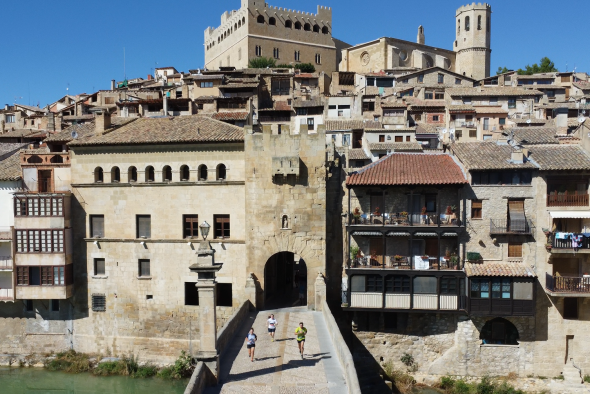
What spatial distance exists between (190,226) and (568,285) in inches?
776

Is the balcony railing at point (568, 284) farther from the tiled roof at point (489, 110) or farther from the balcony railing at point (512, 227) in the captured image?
the tiled roof at point (489, 110)

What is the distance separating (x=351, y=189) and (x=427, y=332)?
846cm

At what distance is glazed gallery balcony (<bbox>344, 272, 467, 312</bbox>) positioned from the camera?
2798 cm

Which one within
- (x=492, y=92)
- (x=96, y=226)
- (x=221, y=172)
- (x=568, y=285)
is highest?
(x=492, y=92)

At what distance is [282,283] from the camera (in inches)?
1377

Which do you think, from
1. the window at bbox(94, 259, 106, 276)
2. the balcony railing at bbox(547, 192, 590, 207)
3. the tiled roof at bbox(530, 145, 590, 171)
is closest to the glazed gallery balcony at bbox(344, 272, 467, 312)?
the balcony railing at bbox(547, 192, 590, 207)

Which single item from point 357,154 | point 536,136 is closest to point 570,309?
point 536,136

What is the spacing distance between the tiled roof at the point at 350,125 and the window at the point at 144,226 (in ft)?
65.3

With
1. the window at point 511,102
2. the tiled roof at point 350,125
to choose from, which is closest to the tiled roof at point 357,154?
the tiled roof at point 350,125

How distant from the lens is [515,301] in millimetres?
27359

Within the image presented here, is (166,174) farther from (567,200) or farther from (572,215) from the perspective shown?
(572,215)

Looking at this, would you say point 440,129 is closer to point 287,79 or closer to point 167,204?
point 287,79

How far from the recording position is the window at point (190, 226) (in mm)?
30484

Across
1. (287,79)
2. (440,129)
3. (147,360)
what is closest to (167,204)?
(147,360)
